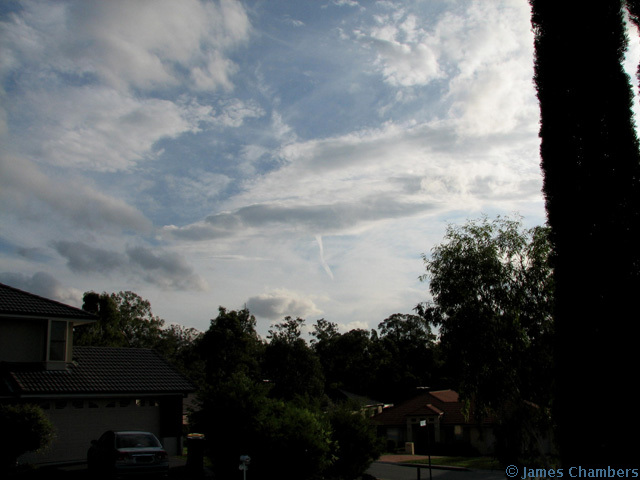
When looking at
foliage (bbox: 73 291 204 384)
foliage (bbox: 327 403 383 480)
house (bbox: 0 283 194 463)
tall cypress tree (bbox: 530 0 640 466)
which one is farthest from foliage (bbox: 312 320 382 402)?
tall cypress tree (bbox: 530 0 640 466)

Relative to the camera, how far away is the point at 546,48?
11.0 metres

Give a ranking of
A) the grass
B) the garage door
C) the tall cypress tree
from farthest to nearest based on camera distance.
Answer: the grass, the garage door, the tall cypress tree

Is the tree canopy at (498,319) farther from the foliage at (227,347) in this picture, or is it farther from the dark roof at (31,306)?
the foliage at (227,347)

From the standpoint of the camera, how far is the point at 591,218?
9.48 metres

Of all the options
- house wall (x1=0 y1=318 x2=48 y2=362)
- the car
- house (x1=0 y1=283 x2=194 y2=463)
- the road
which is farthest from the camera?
the road

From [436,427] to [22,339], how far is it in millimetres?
34837

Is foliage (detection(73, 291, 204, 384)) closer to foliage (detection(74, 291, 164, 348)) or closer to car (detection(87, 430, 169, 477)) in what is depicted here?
foliage (detection(74, 291, 164, 348))

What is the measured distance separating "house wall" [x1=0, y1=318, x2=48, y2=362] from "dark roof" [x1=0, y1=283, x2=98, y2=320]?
485 millimetres

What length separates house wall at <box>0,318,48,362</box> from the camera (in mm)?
24641

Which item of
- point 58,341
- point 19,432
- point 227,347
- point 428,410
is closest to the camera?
point 19,432

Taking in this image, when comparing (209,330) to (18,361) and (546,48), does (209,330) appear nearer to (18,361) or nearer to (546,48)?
(18,361)

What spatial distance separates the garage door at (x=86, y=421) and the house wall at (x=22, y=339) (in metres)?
2.56

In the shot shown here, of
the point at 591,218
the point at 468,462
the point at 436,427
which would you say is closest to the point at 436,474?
the point at 468,462

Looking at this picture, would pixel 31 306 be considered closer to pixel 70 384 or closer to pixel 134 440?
pixel 70 384
